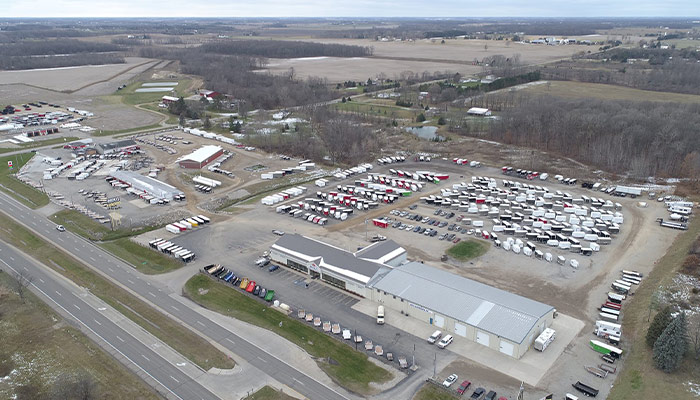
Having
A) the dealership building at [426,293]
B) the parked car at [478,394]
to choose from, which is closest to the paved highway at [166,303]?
the parked car at [478,394]

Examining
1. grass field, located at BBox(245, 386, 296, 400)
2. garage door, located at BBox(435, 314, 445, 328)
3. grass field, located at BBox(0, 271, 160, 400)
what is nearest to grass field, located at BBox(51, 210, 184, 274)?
grass field, located at BBox(0, 271, 160, 400)

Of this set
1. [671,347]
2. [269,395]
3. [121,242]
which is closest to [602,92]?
[671,347]

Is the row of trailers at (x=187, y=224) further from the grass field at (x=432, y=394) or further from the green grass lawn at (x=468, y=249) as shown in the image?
the grass field at (x=432, y=394)

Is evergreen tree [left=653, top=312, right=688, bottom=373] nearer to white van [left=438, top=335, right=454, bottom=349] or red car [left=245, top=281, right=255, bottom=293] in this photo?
white van [left=438, top=335, right=454, bottom=349]

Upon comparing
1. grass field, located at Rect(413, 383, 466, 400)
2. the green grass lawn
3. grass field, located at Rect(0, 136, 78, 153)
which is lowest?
grass field, located at Rect(413, 383, 466, 400)

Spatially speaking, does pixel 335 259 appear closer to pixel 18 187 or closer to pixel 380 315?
pixel 380 315

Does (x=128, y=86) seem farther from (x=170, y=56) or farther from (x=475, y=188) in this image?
(x=475, y=188)
